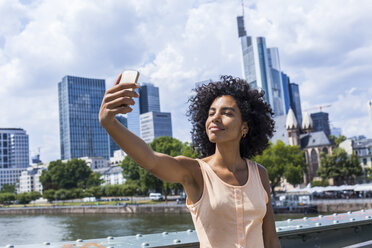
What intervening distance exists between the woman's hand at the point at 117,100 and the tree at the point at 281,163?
57202 millimetres

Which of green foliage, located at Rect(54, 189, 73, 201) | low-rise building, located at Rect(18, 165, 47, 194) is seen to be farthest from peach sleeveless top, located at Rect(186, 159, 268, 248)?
low-rise building, located at Rect(18, 165, 47, 194)

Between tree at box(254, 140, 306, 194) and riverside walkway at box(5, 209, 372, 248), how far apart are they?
52719 millimetres

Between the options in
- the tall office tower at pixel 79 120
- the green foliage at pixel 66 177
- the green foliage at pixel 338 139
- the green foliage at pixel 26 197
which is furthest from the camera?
the tall office tower at pixel 79 120

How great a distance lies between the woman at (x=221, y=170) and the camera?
2.06 m

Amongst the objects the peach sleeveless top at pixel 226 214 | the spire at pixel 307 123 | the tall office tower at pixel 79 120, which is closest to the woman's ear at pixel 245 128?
the peach sleeveless top at pixel 226 214

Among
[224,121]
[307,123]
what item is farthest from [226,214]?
[307,123]

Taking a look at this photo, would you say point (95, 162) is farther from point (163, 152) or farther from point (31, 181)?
point (163, 152)

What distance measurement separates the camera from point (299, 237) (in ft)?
16.6

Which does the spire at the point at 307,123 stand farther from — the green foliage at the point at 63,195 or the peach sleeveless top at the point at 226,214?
the peach sleeveless top at the point at 226,214

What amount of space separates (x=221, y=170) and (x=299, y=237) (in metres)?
3.07

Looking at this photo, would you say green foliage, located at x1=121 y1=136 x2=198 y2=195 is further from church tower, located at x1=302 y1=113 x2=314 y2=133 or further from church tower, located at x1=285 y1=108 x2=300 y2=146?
church tower, located at x1=302 y1=113 x2=314 y2=133

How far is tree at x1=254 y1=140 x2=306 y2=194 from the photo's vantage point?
195 feet

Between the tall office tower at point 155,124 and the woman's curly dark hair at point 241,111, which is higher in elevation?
the tall office tower at point 155,124

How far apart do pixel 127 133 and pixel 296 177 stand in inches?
2429
